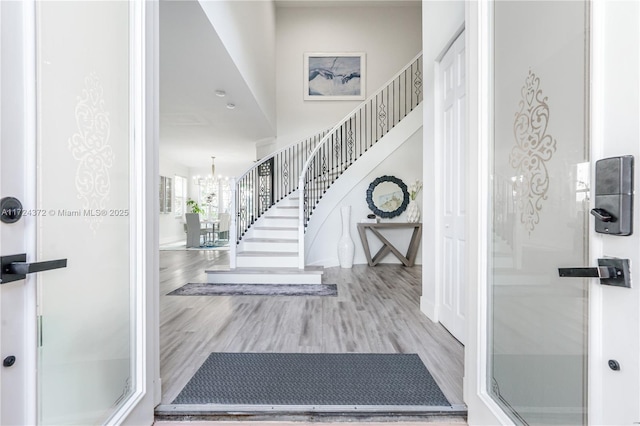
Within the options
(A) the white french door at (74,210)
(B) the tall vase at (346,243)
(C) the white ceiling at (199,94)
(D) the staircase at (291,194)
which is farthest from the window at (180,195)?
(A) the white french door at (74,210)

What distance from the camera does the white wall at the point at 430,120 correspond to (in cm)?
283

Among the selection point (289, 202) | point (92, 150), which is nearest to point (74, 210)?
point (92, 150)

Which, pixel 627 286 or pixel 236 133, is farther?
pixel 236 133

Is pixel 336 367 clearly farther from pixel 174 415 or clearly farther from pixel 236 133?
pixel 236 133

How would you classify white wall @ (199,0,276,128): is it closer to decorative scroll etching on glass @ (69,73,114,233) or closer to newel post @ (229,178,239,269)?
newel post @ (229,178,239,269)

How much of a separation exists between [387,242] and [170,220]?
326 inches

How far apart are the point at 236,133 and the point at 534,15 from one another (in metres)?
6.42

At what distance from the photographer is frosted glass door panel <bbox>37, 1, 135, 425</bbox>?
982 mm

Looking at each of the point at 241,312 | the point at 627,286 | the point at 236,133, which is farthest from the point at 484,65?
the point at 236,133

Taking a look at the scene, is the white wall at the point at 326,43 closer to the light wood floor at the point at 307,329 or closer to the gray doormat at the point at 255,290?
the gray doormat at the point at 255,290

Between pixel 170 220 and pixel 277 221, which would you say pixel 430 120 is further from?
pixel 170 220

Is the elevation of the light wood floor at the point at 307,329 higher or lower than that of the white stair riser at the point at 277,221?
lower

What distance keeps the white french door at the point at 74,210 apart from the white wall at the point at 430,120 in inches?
93.4

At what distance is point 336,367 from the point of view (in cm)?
199
